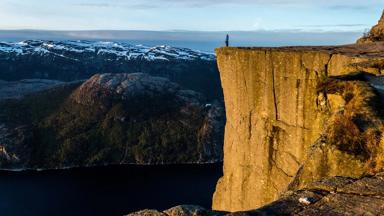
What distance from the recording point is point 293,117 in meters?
23.9

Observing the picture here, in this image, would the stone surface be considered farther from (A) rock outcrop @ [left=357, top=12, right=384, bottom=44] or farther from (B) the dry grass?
(A) rock outcrop @ [left=357, top=12, right=384, bottom=44]

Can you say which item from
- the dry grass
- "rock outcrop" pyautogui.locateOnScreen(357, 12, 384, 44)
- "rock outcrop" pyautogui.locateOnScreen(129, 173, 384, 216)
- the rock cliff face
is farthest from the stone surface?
"rock outcrop" pyautogui.locateOnScreen(357, 12, 384, 44)

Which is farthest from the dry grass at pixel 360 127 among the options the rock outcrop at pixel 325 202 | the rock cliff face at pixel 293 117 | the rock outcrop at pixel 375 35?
the rock outcrop at pixel 375 35

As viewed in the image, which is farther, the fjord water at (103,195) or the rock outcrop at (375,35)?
the fjord water at (103,195)

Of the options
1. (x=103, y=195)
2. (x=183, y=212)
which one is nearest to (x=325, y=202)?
(x=183, y=212)

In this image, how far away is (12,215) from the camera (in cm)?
14425

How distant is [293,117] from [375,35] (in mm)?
10692

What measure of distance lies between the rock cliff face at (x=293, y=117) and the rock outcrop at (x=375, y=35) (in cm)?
484

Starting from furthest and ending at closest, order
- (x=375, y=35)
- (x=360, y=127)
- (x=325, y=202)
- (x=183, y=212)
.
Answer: (x=375, y=35) < (x=360, y=127) < (x=325, y=202) < (x=183, y=212)

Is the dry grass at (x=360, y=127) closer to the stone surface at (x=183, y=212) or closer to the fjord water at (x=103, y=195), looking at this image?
the stone surface at (x=183, y=212)

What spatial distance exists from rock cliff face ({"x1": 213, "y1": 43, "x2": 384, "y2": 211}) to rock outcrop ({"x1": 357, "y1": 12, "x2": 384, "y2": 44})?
484 centimetres

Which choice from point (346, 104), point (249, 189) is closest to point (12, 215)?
point (249, 189)

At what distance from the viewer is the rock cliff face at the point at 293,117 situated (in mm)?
15398

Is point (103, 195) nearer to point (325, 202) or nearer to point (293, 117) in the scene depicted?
point (293, 117)
